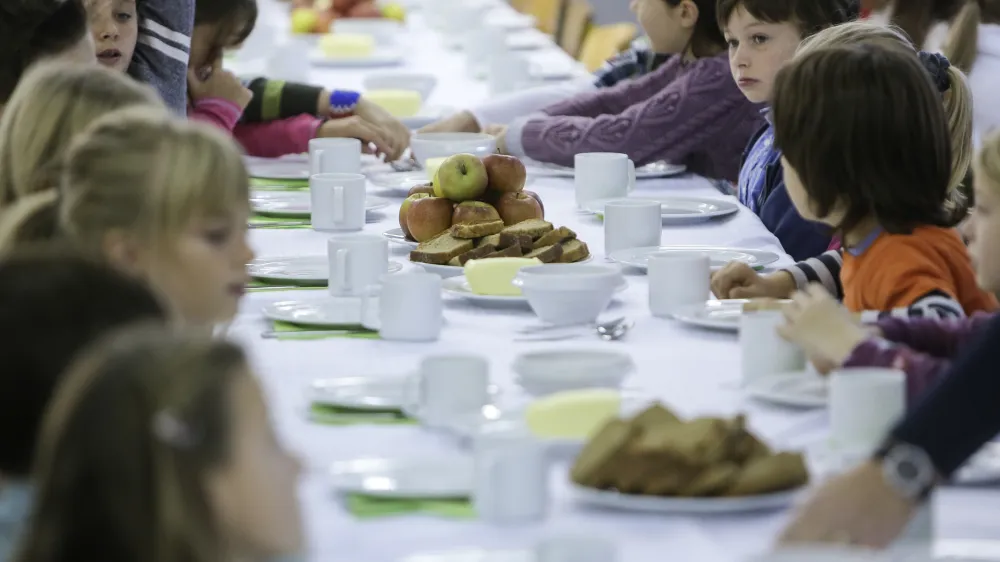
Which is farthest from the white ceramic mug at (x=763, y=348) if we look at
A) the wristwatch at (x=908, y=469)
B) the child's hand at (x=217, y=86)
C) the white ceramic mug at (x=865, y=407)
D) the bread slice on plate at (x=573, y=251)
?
the child's hand at (x=217, y=86)

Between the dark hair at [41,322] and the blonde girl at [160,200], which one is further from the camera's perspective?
the blonde girl at [160,200]

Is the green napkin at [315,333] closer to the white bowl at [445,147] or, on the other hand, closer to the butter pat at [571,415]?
the butter pat at [571,415]

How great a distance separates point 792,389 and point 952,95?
117cm

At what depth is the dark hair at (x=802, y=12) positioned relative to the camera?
2932mm

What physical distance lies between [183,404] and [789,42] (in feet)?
7.32

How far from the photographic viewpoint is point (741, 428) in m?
1.32

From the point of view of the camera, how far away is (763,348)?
1.66 m

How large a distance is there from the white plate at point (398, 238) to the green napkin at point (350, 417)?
82 centimetres

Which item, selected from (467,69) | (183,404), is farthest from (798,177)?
(467,69)

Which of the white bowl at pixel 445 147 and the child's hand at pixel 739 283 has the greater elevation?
the child's hand at pixel 739 283

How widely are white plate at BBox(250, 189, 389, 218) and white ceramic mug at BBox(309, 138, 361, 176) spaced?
62 mm

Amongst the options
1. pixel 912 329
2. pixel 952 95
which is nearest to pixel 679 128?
pixel 952 95

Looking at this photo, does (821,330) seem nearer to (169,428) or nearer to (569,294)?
(569,294)

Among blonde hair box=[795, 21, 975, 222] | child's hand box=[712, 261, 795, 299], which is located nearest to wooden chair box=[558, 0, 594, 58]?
blonde hair box=[795, 21, 975, 222]
